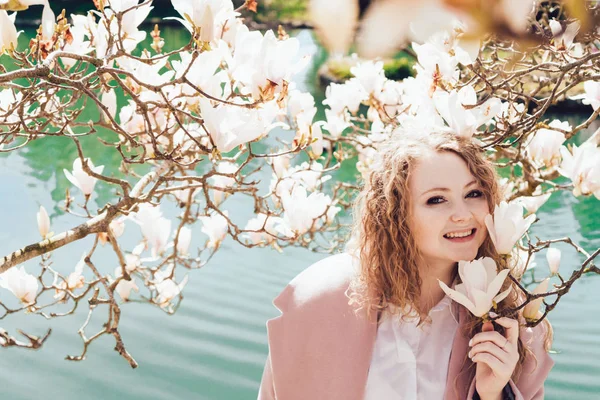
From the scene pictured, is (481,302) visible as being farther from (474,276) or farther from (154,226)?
(154,226)

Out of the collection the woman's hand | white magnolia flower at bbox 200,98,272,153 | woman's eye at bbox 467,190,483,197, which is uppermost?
woman's eye at bbox 467,190,483,197

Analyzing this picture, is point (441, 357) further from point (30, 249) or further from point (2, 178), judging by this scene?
point (2, 178)

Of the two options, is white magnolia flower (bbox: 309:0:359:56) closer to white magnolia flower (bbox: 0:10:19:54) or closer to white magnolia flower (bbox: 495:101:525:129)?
white magnolia flower (bbox: 0:10:19:54)

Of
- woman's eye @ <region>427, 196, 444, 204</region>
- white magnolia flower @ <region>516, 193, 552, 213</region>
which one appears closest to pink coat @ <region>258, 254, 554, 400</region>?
woman's eye @ <region>427, 196, 444, 204</region>

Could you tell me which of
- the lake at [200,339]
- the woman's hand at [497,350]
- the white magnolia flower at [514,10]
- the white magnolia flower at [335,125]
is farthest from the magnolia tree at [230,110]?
the lake at [200,339]

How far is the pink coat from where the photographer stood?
142 cm

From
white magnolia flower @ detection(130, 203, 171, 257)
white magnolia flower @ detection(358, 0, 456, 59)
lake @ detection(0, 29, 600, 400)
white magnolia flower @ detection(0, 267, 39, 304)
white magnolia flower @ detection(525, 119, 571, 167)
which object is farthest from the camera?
lake @ detection(0, 29, 600, 400)

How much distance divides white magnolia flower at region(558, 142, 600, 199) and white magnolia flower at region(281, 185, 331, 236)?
631mm

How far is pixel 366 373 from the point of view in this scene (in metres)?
1.46

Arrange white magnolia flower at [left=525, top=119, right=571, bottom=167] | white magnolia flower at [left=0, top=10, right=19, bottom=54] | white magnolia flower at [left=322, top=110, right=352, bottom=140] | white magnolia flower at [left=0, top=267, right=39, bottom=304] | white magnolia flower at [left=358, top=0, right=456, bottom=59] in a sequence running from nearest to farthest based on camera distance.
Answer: white magnolia flower at [left=358, top=0, right=456, bottom=59] < white magnolia flower at [left=0, top=10, right=19, bottom=54] < white magnolia flower at [left=0, top=267, right=39, bottom=304] < white magnolia flower at [left=525, top=119, right=571, bottom=167] < white magnolia flower at [left=322, top=110, right=352, bottom=140]

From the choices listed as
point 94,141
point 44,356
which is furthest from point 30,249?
point 94,141

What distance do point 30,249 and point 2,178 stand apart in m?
4.87

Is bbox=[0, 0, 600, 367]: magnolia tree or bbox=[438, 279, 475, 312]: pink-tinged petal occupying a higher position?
bbox=[0, 0, 600, 367]: magnolia tree

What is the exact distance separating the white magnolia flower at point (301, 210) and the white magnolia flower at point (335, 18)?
56.9 inches
